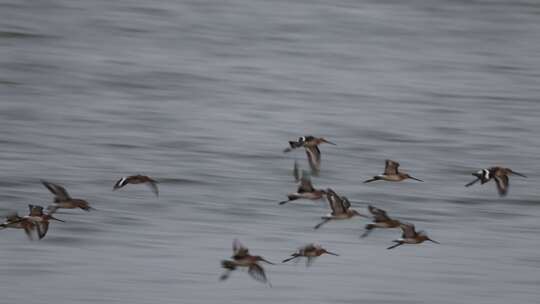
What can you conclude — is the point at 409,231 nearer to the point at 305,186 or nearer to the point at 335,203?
the point at 335,203

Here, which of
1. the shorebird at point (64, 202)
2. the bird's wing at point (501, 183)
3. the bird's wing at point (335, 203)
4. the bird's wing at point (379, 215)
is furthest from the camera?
the bird's wing at point (379, 215)

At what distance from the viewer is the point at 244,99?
30.5 metres

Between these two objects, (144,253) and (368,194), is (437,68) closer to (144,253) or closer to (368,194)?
(368,194)

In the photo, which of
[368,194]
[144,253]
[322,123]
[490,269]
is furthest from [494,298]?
[322,123]

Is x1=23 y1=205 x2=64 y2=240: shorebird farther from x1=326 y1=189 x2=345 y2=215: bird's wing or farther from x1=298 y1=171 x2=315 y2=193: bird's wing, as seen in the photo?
x1=326 y1=189 x2=345 y2=215: bird's wing

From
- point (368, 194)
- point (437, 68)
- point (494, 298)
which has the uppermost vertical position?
point (437, 68)

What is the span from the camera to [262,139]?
26828 mm

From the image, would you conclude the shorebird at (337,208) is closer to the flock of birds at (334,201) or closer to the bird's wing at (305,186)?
the flock of birds at (334,201)

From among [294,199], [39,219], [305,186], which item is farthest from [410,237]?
[39,219]

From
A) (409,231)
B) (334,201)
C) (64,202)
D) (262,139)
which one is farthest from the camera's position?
(262,139)

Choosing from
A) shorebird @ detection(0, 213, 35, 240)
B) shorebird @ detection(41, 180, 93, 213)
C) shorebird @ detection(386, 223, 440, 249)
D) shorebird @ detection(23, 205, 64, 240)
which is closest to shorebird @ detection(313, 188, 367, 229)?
shorebird @ detection(386, 223, 440, 249)

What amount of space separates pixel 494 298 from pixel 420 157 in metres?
9.05

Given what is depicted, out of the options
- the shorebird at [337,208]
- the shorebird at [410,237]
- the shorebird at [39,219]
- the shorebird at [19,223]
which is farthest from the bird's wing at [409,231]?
the shorebird at [19,223]

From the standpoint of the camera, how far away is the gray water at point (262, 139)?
59.2 feet
